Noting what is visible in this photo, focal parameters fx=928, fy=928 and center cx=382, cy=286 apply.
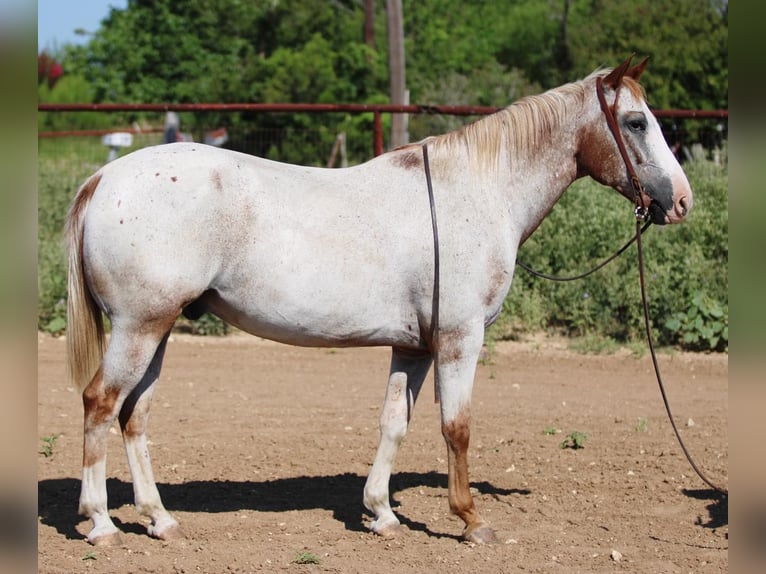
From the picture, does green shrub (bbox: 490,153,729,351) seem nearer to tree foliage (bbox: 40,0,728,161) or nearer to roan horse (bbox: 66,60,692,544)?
roan horse (bbox: 66,60,692,544)

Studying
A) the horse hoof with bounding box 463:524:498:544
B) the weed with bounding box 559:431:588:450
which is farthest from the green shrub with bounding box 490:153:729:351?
the horse hoof with bounding box 463:524:498:544

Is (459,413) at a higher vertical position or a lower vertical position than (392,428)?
higher

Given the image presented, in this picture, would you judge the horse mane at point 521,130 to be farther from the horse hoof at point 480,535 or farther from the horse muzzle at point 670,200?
the horse hoof at point 480,535

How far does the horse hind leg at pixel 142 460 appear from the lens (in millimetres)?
4266

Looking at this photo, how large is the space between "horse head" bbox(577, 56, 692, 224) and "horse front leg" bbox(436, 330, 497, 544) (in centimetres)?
99

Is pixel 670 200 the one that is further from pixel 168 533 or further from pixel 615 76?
pixel 168 533

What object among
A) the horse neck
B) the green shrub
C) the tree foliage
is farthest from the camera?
the tree foliage

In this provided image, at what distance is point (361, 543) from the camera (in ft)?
14.2

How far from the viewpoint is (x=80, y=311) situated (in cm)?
413

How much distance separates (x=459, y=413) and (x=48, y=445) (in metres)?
2.78

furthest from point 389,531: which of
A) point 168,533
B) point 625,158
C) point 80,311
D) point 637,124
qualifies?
point 637,124

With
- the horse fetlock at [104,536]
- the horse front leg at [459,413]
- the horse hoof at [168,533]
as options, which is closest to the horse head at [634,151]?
the horse front leg at [459,413]

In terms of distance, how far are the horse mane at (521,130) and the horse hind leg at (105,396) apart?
164cm

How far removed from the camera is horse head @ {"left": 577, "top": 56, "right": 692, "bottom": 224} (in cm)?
418
